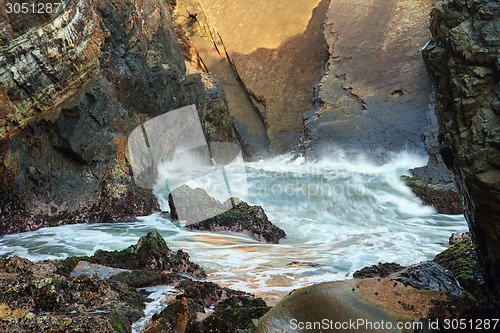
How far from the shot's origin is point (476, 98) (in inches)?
84.2

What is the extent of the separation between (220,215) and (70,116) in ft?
11.7

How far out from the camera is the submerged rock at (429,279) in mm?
2645

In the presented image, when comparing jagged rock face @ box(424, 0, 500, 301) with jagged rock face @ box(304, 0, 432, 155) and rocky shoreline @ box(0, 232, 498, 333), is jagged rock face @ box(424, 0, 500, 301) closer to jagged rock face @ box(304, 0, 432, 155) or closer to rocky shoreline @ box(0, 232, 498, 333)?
rocky shoreline @ box(0, 232, 498, 333)

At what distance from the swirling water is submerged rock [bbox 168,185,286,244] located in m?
0.25

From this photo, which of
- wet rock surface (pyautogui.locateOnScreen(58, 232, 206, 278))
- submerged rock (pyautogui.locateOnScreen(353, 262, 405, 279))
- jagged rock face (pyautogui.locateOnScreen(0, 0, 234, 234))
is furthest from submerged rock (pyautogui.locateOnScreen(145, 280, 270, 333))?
jagged rock face (pyautogui.locateOnScreen(0, 0, 234, 234))

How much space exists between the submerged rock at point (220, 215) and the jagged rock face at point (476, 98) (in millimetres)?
4693

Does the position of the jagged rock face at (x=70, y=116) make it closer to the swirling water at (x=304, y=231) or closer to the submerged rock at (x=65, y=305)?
the swirling water at (x=304, y=231)

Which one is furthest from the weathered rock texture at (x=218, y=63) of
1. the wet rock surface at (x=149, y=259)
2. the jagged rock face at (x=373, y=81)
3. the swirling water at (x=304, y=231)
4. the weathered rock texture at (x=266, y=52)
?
the wet rock surface at (x=149, y=259)

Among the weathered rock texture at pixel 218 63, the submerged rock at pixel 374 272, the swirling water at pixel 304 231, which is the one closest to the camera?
the submerged rock at pixel 374 272

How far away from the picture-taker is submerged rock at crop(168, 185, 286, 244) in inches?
270

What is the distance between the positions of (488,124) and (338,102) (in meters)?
12.7

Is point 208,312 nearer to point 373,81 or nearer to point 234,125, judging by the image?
point 373,81

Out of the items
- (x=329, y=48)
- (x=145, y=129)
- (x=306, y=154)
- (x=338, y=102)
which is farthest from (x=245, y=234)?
(x=329, y=48)

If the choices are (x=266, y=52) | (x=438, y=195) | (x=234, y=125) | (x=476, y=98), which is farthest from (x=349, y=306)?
(x=266, y=52)
